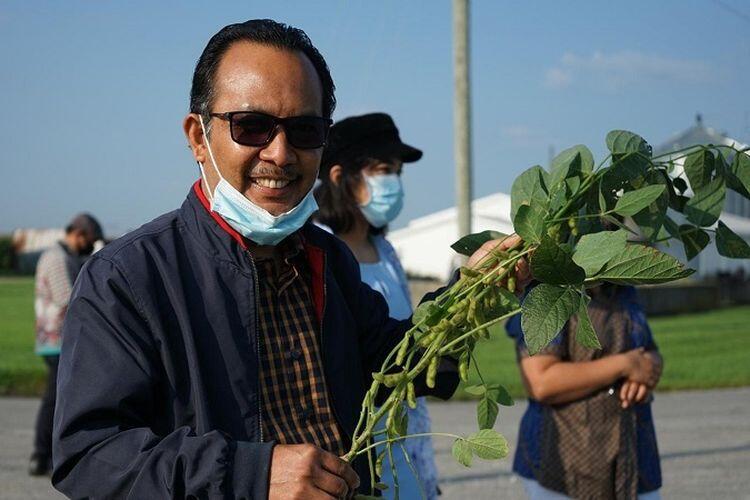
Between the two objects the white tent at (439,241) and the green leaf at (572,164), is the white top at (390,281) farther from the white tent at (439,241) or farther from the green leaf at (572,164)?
the white tent at (439,241)

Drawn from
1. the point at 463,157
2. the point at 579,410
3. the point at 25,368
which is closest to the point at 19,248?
the point at 25,368

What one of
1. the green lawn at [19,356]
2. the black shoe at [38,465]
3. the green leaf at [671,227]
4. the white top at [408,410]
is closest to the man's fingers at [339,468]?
the green leaf at [671,227]

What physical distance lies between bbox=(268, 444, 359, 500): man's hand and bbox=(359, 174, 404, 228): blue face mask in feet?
8.41

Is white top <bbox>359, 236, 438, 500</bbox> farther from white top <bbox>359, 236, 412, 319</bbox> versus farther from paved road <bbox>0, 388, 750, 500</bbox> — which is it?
paved road <bbox>0, 388, 750, 500</bbox>

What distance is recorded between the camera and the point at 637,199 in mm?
2121

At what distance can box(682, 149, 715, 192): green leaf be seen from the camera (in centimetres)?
234

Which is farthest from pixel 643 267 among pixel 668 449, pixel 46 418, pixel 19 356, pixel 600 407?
pixel 19 356

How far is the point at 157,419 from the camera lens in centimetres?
208

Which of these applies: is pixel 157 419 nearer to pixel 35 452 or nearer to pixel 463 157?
pixel 35 452

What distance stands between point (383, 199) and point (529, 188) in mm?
2208

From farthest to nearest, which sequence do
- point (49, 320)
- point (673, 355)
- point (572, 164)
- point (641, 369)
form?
point (673, 355) → point (49, 320) → point (641, 369) → point (572, 164)

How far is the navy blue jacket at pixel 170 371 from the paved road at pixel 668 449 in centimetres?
559

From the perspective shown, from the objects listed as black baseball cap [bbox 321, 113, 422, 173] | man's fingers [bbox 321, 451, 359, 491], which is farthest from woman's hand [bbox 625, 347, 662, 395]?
man's fingers [bbox 321, 451, 359, 491]

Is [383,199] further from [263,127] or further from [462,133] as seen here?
[462,133]
